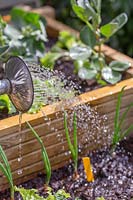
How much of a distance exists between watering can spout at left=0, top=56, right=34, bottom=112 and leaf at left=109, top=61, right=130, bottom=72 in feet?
1.56

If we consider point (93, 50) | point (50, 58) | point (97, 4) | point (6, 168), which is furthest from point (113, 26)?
point (6, 168)

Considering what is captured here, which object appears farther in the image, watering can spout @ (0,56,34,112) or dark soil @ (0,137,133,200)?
dark soil @ (0,137,133,200)

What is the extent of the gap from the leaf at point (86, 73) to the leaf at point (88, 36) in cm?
9

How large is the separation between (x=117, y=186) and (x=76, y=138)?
18 cm

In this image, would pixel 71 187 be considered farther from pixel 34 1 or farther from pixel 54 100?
pixel 34 1

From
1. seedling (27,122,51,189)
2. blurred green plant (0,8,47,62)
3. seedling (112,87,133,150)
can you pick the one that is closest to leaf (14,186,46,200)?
seedling (27,122,51,189)

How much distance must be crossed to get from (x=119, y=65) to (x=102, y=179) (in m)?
0.43

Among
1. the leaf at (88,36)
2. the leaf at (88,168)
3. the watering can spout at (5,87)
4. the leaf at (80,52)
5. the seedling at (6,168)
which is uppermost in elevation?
the leaf at (88,36)

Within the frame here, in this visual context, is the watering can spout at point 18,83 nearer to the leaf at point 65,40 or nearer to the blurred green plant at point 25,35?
the blurred green plant at point 25,35

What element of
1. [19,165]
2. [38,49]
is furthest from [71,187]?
[38,49]

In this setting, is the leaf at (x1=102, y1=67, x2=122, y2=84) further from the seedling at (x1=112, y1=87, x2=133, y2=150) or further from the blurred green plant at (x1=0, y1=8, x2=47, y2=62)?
the blurred green plant at (x1=0, y1=8, x2=47, y2=62)

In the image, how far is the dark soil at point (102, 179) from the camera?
177 cm

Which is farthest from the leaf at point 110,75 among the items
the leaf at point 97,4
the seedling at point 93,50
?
the leaf at point 97,4

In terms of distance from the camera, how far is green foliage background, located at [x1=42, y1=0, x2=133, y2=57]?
264cm
